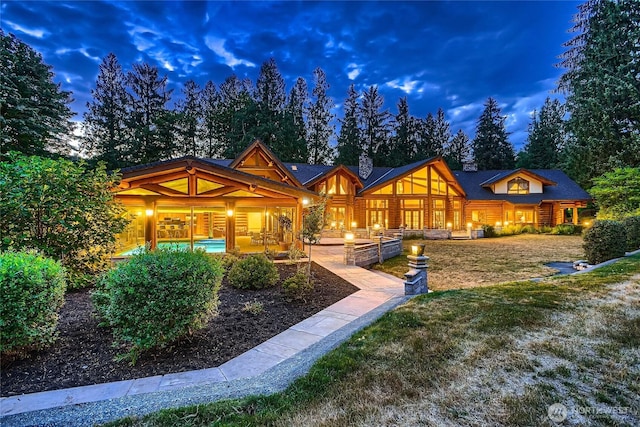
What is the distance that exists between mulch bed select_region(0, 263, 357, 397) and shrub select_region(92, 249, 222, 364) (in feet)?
0.73

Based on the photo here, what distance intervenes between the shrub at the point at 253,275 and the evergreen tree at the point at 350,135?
3393 centimetres

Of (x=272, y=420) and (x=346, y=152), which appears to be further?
(x=346, y=152)

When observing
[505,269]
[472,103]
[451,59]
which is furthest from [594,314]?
[472,103]

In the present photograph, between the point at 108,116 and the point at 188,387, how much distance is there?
35963mm

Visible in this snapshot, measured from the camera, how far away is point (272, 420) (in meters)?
2.52

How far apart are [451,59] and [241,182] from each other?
46.1 feet

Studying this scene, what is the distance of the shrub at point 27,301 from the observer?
132 inches

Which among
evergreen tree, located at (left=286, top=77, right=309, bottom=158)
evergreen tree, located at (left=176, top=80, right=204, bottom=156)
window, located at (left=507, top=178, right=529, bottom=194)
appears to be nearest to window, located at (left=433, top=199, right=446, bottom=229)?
window, located at (left=507, top=178, right=529, bottom=194)

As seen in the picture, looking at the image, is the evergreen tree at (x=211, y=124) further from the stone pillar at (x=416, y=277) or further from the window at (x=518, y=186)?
the stone pillar at (x=416, y=277)

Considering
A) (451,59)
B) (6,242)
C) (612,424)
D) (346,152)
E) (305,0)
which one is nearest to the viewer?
(612,424)

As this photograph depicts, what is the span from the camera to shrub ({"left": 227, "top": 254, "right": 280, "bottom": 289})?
7.19 meters

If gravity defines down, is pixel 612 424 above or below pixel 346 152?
below

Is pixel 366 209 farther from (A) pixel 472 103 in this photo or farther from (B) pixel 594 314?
(A) pixel 472 103

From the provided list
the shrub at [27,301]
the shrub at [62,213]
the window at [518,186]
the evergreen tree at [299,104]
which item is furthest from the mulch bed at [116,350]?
the evergreen tree at [299,104]
